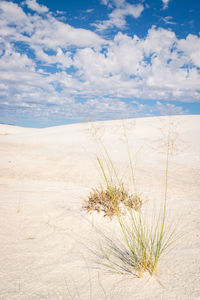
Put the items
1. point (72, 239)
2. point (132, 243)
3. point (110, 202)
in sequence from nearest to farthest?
point (132, 243), point (72, 239), point (110, 202)

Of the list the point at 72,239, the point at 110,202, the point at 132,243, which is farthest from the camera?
the point at 110,202

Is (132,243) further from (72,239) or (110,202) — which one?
(110,202)

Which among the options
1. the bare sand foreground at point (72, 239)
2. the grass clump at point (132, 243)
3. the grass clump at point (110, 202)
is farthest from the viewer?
the grass clump at point (110, 202)

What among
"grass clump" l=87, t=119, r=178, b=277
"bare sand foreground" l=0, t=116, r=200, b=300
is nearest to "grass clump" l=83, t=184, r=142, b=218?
"grass clump" l=87, t=119, r=178, b=277

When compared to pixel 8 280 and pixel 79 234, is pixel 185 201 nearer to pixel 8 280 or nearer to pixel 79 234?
pixel 79 234

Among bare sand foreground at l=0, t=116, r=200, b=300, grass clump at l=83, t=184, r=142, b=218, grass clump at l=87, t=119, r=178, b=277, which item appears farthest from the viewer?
grass clump at l=83, t=184, r=142, b=218

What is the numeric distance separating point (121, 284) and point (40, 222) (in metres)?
Result: 1.62

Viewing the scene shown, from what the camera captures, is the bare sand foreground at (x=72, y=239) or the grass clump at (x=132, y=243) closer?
the bare sand foreground at (x=72, y=239)

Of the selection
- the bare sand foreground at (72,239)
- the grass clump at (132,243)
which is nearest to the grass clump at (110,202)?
the grass clump at (132,243)

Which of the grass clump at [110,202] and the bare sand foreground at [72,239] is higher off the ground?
the grass clump at [110,202]

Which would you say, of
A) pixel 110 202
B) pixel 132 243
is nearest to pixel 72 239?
pixel 132 243

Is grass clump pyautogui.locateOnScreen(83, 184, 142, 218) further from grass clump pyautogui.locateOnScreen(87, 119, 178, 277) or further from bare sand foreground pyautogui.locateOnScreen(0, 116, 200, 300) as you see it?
bare sand foreground pyautogui.locateOnScreen(0, 116, 200, 300)

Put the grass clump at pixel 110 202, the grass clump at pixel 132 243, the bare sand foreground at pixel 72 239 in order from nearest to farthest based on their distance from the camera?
the bare sand foreground at pixel 72 239
the grass clump at pixel 132 243
the grass clump at pixel 110 202

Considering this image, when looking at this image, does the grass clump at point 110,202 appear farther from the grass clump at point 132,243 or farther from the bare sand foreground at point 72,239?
the bare sand foreground at point 72,239
